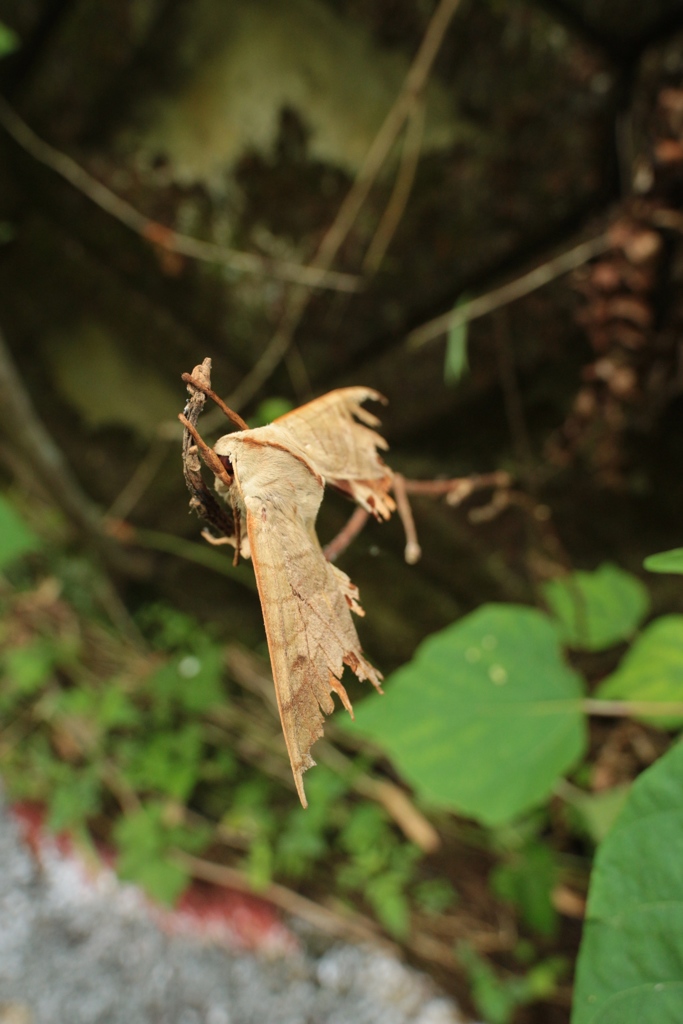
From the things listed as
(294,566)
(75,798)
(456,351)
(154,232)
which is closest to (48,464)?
(154,232)

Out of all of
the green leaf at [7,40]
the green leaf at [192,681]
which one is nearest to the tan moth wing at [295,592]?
the green leaf at [7,40]

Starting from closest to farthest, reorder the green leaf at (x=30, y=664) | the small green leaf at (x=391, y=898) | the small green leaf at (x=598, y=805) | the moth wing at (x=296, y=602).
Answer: the moth wing at (x=296, y=602) → the small green leaf at (x=598, y=805) → the small green leaf at (x=391, y=898) → the green leaf at (x=30, y=664)

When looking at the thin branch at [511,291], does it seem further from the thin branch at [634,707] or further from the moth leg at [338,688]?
the moth leg at [338,688]

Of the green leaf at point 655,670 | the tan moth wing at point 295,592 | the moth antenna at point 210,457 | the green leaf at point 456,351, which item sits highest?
the green leaf at point 456,351

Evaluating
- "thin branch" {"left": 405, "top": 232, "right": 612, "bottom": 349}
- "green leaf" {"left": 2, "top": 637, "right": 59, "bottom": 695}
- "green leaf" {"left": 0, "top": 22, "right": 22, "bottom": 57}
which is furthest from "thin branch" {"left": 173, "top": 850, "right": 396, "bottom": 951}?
"green leaf" {"left": 0, "top": 22, "right": 22, "bottom": 57}

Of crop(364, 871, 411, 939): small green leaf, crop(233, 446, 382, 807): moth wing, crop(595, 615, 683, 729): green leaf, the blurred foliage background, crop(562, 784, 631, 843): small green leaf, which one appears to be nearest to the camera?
crop(233, 446, 382, 807): moth wing

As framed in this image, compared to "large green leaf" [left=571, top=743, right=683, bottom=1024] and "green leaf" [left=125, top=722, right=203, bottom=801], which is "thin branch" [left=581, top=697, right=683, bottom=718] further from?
"green leaf" [left=125, top=722, right=203, bottom=801]
